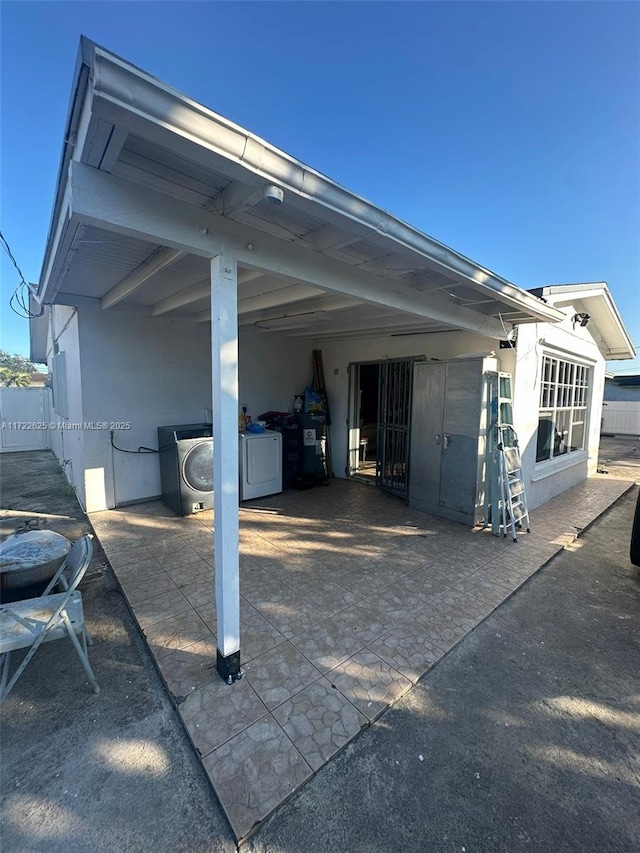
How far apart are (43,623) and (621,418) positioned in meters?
20.9

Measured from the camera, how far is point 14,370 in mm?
23828

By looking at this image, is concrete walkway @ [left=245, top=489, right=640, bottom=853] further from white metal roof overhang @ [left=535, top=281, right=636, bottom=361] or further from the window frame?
white metal roof overhang @ [left=535, top=281, right=636, bottom=361]

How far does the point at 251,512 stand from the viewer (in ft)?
15.8

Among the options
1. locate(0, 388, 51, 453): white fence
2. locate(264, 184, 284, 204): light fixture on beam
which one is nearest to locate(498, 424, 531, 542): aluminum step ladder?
locate(264, 184, 284, 204): light fixture on beam

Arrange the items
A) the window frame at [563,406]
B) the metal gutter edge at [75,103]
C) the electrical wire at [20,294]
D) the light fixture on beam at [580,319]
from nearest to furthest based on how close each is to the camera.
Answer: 1. the metal gutter edge at [75,103]
2. the electrical wire at [20,294]
3. the window frame at [563,406]
4. the light fixture on beam at [580,319]

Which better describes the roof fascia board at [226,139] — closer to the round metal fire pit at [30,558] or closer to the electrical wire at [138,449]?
the round metal fire pit at [30,558]

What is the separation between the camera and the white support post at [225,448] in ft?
6.00

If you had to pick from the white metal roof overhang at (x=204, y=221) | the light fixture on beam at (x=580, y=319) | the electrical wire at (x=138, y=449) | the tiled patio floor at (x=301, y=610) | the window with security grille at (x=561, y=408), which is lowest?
the tiled patio floor at (x=301, y=610)

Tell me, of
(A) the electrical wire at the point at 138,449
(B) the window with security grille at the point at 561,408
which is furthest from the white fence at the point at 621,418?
(A) the electrical wire at the point at 138,449

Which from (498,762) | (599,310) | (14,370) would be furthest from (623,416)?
(14,370)

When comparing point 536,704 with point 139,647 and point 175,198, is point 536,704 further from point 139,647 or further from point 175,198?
point 175,198

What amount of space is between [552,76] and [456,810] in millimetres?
6148

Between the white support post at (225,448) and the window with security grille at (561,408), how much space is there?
5063mm

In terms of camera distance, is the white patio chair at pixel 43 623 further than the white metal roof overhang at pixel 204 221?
Yes
